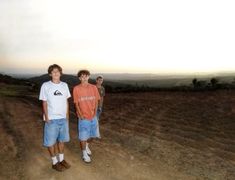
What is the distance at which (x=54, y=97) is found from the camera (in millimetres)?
9125

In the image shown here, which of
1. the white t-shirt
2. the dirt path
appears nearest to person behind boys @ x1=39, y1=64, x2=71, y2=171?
the white t-shirt

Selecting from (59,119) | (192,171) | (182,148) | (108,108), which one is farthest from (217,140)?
(108,108)

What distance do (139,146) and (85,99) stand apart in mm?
2996

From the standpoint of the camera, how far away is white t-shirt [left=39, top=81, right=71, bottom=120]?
910 centimetres

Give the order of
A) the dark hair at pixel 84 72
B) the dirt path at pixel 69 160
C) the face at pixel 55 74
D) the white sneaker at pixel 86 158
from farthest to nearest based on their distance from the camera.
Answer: the white sneaker at pixel 86 158, the dark hair at pixel 84 72, the dirt path at pixel 69 160, the face at pixel 55 74

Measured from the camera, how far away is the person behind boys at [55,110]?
358 inches

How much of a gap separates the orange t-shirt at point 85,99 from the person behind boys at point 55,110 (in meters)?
0.50

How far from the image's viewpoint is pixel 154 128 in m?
15.3

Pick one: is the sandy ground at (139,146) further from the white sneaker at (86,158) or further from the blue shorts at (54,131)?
the blue shorts at (54,131)

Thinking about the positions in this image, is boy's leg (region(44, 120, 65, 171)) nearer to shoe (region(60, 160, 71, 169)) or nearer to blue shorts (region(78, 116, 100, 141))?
shoe (region(60, 160, 71, 169))

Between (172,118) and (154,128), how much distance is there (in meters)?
2.58

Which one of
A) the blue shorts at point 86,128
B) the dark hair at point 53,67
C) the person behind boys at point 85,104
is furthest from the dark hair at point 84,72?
the blue shorts at point 86,128

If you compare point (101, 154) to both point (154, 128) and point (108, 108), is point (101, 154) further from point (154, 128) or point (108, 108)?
point (108, 108)

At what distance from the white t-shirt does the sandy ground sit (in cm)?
132
